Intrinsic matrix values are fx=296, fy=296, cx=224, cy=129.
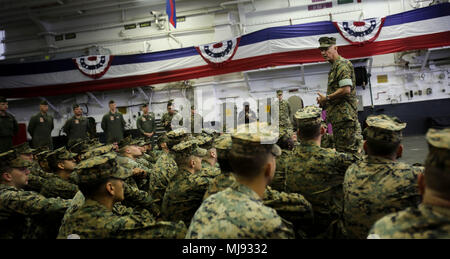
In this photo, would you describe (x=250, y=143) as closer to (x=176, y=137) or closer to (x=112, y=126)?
(x=176, y=137)

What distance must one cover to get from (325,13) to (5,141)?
338 inches

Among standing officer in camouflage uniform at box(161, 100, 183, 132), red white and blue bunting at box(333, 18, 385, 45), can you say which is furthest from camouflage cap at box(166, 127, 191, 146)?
red white and blue bunting at box(333, 18, 385, 45)

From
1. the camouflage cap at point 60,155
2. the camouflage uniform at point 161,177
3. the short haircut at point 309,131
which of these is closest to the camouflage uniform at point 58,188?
the camouflage cap at point 60,155

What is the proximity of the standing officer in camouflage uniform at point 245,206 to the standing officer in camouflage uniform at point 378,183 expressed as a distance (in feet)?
1.83

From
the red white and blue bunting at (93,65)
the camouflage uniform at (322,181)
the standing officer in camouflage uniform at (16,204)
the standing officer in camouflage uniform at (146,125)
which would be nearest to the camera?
the standing officer in camouflage uniform at (16,204)

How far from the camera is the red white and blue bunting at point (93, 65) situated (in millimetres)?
9211

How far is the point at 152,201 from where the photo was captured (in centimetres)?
270

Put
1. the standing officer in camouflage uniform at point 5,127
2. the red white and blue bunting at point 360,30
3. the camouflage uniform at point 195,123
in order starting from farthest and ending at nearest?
the red white and blue bunting at point 360,30 < the camouflage uniform at point 195,123 < the standing officer in camouflage uniform at point 5,127

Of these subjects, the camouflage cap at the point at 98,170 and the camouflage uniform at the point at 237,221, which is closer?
the camouflage uniform at the point at 237,221

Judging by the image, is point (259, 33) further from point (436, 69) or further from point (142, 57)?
point (436, 69)

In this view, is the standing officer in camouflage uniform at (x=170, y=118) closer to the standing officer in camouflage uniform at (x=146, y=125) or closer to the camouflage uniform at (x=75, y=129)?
the standing officer in camouflage uniform at (x=146, y=125)
